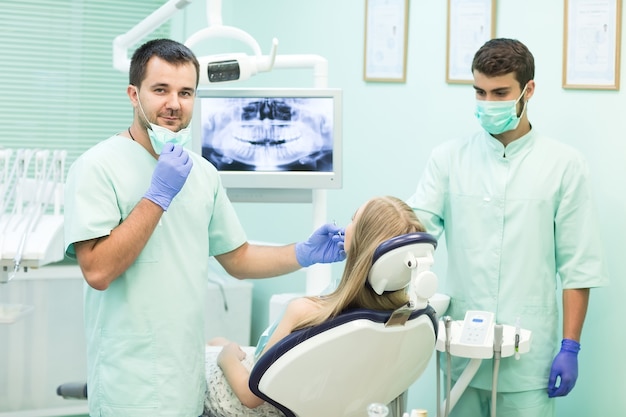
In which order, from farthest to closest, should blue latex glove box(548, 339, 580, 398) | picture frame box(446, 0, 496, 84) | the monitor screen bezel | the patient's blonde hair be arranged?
picture frame box(446, 0, 496, 84) < the monitor screen bezel < blue latex glove box(548, 339, 580, 398) < the patient's blonde hair

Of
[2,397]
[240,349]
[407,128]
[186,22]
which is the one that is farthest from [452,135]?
[2,397]

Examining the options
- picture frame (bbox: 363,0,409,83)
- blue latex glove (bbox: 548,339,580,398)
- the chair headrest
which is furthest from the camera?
picture frame (bbox: 363,0,409,83)

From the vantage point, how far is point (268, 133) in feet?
9.09

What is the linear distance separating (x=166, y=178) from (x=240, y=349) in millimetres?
526

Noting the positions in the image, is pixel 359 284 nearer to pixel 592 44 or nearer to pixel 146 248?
pixel 146 248

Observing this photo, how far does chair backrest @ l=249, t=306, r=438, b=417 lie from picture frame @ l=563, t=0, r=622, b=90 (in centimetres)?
115

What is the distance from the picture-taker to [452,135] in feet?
10.2

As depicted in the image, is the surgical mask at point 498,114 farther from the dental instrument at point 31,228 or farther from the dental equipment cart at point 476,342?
the dental instrument at point 31,228

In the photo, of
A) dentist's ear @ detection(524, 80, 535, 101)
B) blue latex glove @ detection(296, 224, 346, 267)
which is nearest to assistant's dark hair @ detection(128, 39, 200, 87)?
blue latex glove @ detection(296, 224, 346, 267)

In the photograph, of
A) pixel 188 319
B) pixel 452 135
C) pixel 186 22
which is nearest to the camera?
pixel 188 319

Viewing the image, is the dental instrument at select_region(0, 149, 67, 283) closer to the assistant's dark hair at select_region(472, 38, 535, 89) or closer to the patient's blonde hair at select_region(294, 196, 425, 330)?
the patient's blonde hair at select_region(294, 196, 425, 330)

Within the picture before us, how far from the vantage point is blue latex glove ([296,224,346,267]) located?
7.32 feet

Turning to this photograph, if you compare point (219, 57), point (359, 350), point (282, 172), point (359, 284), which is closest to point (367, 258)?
point (359, 284)

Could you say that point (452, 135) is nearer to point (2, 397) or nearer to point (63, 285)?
point (63, 285)
